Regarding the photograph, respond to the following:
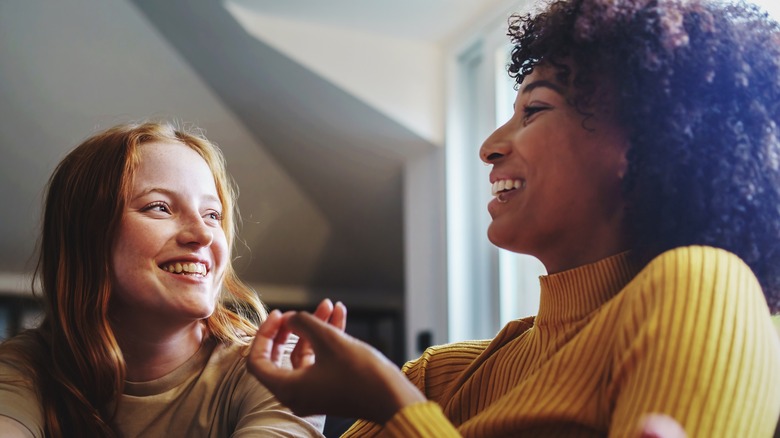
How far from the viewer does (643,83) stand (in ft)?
2.86

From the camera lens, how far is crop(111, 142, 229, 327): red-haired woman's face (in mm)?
1218

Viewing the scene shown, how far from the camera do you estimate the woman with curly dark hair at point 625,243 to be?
2.19ft

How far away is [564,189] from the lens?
0.91 m

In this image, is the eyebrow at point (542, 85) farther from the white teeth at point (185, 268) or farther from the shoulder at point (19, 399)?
the shoulder at point (19, 399)

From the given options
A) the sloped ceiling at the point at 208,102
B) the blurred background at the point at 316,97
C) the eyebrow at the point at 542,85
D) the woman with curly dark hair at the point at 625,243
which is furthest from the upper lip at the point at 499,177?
the sloped ceiling at the point at 208,102

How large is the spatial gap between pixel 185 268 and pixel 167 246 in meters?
0.04

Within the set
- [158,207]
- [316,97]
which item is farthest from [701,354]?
[316,97]

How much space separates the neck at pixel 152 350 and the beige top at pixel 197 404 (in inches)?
0.7

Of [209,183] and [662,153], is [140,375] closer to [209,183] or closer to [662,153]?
[209,183]

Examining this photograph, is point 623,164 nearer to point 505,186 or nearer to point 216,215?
point 505,186

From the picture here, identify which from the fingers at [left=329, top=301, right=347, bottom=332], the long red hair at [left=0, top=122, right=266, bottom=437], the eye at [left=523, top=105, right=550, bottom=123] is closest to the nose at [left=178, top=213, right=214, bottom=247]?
the long red hair at [left=0, top=122, right=266, bottom=437]

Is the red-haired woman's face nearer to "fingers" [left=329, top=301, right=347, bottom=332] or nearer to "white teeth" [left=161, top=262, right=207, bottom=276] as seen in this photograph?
"white teeth" [left=161, top=262, right=207, bottom=276]

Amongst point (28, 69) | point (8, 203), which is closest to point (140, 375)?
point (28, 69)

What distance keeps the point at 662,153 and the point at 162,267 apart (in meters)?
0.78
